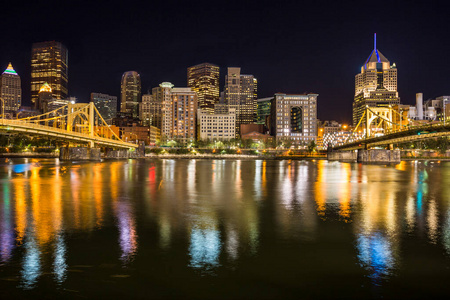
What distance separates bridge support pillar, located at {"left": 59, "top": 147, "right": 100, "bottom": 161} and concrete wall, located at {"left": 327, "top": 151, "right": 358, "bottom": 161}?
7491 cm

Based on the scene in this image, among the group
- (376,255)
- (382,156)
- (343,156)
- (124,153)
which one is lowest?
(376,255)

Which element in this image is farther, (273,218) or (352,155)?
(352,155)

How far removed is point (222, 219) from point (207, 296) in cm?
686

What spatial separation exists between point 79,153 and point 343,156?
7995 cm

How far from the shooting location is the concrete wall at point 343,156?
361ft

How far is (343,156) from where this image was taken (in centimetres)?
11269

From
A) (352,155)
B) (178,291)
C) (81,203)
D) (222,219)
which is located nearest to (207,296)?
(178,291)

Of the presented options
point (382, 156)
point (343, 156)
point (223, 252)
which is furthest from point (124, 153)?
point (223, 252)

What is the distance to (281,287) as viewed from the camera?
271 inches

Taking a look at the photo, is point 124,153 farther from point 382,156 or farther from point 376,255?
point 376,255

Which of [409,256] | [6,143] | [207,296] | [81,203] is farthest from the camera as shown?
[6,143]

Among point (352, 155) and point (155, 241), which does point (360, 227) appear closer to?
point (155, 241)

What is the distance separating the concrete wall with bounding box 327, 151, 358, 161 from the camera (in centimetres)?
11000

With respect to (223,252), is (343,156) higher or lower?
higher
